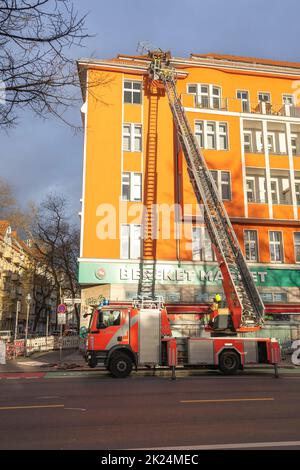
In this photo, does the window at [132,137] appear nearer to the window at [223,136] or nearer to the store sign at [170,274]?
the window at [223,136]

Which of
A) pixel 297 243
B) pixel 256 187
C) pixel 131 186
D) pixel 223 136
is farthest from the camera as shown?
pixel 256 187

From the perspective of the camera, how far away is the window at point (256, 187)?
3008cm

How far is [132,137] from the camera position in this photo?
29625mm

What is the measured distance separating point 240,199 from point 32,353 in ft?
55.2

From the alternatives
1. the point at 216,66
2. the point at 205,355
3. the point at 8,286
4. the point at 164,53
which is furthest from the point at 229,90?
the point at 8,286

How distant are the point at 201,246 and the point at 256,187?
6.30 meters

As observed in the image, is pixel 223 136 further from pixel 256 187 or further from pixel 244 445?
pixel 244 445

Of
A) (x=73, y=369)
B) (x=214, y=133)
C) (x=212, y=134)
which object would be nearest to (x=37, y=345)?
(x=73, y=369)

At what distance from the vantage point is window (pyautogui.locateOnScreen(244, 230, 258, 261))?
2846cm

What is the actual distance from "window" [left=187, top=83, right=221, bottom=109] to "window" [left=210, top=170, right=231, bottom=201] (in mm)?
5343

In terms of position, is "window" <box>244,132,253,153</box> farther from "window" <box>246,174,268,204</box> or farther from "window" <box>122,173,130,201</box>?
"window" <box>122,173,130,201</box>

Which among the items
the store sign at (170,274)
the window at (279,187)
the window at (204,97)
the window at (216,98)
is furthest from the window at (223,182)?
the window at (216,98)

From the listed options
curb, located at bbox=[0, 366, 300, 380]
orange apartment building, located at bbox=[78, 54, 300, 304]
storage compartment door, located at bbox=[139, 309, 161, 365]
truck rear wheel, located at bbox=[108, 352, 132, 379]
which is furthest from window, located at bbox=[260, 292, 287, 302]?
truck rear wheel, located at bbox=[108, 352, 132, 379]

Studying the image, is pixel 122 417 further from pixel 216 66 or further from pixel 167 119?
pixel 216 66
